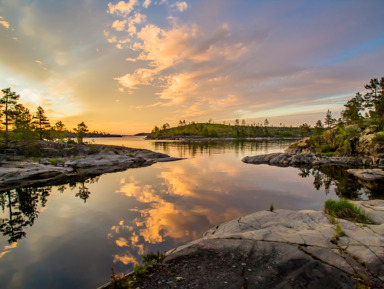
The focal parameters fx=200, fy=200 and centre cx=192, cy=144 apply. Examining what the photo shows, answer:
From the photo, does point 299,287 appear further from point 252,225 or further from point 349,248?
point 252,225

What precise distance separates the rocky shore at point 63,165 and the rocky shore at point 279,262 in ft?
99.7

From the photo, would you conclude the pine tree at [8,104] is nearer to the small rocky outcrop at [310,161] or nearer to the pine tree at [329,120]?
the small rocky outcrop at [310,161]

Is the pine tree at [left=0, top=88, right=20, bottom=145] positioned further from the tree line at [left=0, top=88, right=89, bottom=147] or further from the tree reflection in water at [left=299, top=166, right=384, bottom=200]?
the tree reflection in water at [left=299, top=166, right=384, bottom=200]

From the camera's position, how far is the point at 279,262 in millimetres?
7414

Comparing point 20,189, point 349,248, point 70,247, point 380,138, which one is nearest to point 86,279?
point 70,247

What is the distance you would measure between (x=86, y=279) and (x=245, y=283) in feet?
26.6

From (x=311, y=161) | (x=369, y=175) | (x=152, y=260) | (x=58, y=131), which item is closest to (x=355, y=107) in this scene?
(x=311, y=161)

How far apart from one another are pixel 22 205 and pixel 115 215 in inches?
418

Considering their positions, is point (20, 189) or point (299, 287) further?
point (20, 189)

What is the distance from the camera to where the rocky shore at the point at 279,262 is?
6367 millimetres

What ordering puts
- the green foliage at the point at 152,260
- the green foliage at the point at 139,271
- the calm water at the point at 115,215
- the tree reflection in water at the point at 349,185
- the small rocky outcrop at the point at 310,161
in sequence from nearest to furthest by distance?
1. the green foliage at the point at 139,271
2. the green foliage at the point at 152,260
3. the calm water at the point at 115,215
4. the tree reflection in water at the point at 349,185
5. the small rocky outcrop at the point at 310,161

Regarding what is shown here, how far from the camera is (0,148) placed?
43688 mm

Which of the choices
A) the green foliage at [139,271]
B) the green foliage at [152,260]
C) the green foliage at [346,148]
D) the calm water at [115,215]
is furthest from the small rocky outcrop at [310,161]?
the green foliage at [139,271]

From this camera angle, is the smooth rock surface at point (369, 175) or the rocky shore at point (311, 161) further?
the rocky shore at point (311, 161)
